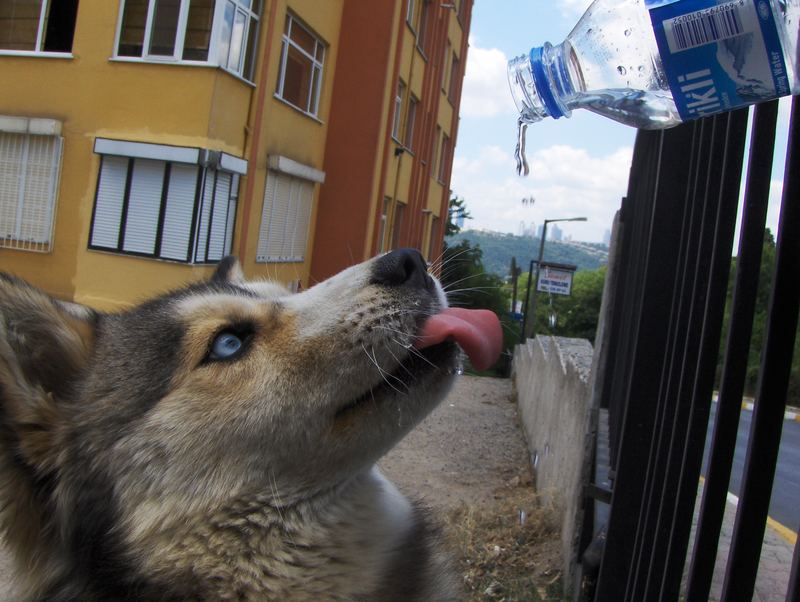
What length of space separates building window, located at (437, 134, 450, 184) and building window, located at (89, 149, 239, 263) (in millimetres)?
18559

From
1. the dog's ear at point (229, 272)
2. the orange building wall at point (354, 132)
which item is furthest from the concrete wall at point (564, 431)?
the orange building wall at point (354, 132)

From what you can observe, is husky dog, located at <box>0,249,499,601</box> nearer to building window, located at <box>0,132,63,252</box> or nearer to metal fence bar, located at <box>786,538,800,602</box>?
metal fence bar, located at <box>786,538,800,602</box>

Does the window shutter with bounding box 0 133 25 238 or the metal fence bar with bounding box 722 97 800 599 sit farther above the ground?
the window shutter with bounding box 0 133 25 238

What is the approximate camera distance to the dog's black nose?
8.02ft

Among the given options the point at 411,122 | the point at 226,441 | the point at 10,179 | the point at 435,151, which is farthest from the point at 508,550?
the point at 435,151

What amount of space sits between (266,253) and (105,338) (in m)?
14.1

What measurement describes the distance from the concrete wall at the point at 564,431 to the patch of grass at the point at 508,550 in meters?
0.17

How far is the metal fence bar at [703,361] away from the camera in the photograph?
180 centimetres

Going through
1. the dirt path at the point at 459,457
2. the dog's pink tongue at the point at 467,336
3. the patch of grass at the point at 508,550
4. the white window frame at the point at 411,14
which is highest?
the white window frame at the point at 411,14

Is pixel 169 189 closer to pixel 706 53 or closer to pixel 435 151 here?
pixel 706 53

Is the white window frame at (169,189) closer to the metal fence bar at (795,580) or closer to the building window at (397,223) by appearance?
the building window at (397,223)

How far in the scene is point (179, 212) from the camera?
13945 mm

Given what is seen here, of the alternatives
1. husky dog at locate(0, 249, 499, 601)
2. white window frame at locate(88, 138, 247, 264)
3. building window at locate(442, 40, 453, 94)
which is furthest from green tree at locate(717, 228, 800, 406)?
building window at locate(442, 40, 453, 94)

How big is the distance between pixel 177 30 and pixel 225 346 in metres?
13.0
